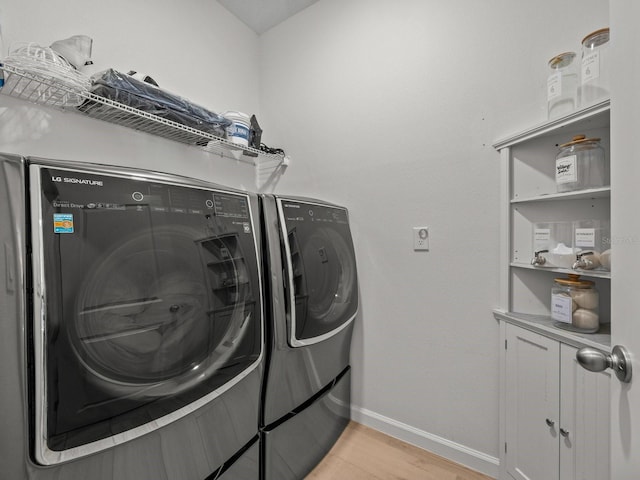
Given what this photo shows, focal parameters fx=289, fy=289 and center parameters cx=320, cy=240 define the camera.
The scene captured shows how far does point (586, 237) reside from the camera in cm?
113

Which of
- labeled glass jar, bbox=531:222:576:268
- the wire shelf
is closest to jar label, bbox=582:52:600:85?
labeled glass jar, bbox=531:222:576:268

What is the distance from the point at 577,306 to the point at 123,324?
1605 mm

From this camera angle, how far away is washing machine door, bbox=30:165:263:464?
2.19 feet

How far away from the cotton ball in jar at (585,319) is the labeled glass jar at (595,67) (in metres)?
0.79

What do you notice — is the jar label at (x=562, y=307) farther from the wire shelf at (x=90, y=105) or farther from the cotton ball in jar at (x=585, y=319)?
the wire shelf at (x=90, y=105)

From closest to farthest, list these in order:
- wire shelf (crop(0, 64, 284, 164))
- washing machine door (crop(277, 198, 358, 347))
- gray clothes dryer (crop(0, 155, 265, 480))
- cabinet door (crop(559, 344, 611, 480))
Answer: gray clothes dryer (crop(0, 155, 265, 480)) → cabinet door (crop(559, 344, 611, 480)) → wire shelf (crop(0, 64, 284, 164)) → washing machine door (crop(277, 198, 358, 347))

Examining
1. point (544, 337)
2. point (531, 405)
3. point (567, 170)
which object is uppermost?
point (567, 170)

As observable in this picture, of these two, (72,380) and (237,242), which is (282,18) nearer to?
(237,242)

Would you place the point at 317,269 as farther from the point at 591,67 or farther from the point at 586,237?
the point at 591,67

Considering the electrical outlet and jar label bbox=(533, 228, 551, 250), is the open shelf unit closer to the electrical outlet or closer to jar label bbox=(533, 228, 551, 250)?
jar label bbox=(533, 228, 551, 250)

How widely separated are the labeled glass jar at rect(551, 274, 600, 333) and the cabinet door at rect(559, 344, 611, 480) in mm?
108

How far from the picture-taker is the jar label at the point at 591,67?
44.0 inches

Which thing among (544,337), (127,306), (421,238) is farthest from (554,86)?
(127,306)

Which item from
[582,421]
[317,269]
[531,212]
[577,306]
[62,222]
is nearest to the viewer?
[62,222]
